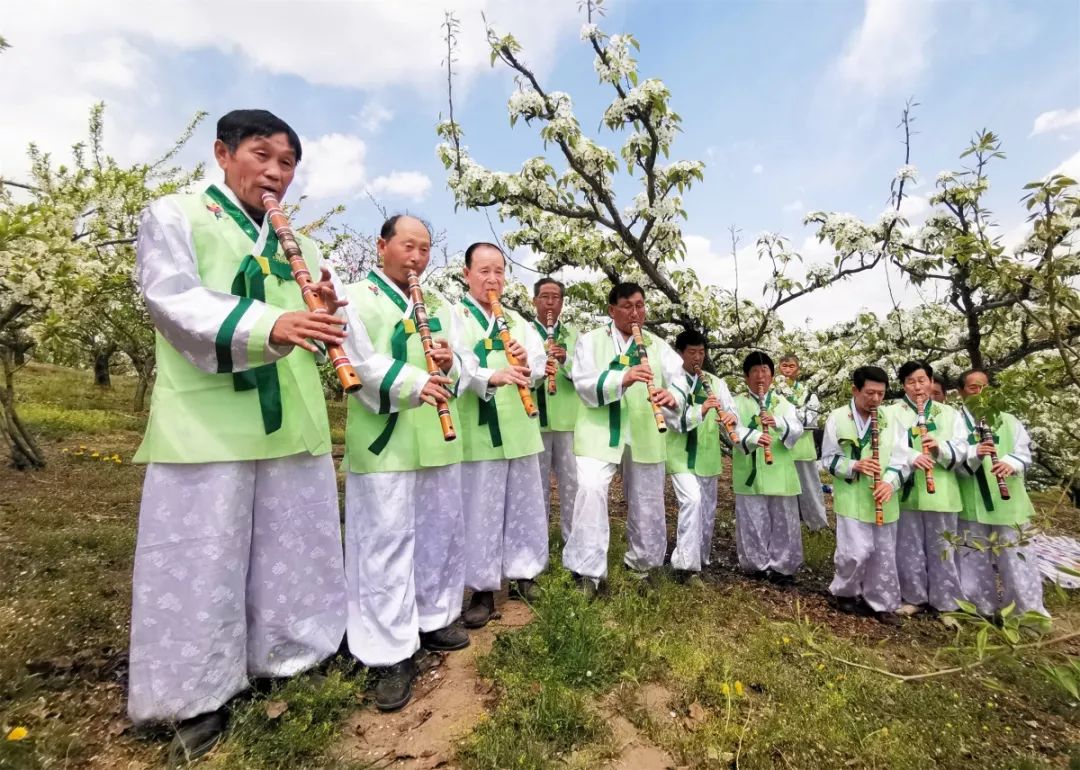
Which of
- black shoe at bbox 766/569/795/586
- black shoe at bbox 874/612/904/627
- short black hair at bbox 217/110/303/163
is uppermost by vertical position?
short black hair at bbox 217/110/303/163

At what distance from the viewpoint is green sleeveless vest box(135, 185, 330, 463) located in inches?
103

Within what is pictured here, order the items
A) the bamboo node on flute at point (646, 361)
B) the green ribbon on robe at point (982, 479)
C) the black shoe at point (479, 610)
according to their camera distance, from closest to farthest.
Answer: the black shoe at point (479, 610), the bamboo node on flute at point (646, 361), the green ribbon on robe at point (982, 479)

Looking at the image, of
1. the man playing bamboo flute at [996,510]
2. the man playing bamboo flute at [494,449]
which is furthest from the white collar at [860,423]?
the man playing bamboo flute at [494,449]

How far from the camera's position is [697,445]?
6223 mm

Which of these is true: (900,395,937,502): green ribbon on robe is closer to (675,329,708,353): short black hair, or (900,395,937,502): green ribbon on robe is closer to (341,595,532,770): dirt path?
(675,329,708,353): short black hair

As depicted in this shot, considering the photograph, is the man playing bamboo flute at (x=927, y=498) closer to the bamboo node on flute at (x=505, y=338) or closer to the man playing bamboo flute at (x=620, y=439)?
the man playing bamboo flute at (x=620, y=439)

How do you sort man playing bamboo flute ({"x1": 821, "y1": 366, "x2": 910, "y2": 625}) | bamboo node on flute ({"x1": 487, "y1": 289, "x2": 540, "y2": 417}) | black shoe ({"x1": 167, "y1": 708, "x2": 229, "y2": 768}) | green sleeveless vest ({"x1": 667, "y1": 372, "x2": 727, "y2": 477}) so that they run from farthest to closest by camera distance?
green sleeveless vest ({"x1": 667, "y1": 372, "x2": 727, "y2": 477}), man playing bamboo flute ({"x1": 821, "y1": 366, "x2": 910, "y2": 625}), bamboo node on flute ({"x1": 487, "y1": 289, "x2": 540, "y2": 417}), black shoe ({"x1": 167, "y1": 708, "x2": 229, "y2": 768})

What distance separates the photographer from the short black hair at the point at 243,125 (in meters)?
2.87

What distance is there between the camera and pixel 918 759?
278 centimetres

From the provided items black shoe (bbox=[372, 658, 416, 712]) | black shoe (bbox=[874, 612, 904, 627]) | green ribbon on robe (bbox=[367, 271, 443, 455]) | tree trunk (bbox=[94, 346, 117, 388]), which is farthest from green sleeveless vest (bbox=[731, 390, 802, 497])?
tree trunk (bbox=[94, 346, 117, 388])

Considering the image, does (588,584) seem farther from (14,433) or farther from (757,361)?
(14,433)

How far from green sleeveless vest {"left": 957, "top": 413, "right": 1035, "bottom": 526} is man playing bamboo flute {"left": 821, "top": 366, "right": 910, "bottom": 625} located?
834 mm

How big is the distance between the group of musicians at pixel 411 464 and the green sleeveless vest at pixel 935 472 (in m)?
0.02

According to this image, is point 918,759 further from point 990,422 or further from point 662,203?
point 662,203
